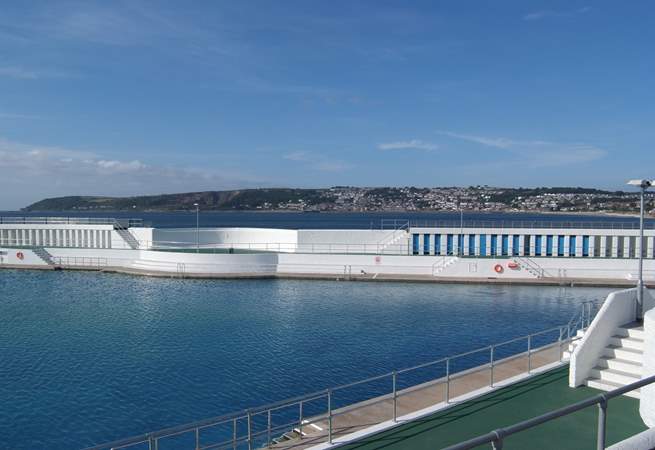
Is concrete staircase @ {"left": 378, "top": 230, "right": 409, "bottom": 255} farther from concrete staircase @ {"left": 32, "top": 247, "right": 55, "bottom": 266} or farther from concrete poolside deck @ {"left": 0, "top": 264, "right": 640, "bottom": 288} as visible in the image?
concrete staircase @ {"left": 32, "top": 247, "right": 55, "bottom": 266}

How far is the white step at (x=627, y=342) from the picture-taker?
459 inches

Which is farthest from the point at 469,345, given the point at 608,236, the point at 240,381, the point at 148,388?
the point at 608,236

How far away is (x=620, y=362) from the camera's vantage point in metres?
11.5

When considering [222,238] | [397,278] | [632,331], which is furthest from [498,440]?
[222,238]

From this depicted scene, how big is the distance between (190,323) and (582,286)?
28270 mm

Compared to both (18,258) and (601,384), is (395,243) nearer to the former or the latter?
(601,384)

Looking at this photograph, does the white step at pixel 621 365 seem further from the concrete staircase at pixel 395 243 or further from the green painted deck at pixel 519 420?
the concrete staircase at pixel 395 243

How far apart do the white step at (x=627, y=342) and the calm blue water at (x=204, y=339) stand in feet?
26.1

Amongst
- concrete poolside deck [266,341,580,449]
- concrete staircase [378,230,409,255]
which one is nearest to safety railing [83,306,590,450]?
concrete poolside deck [266,341,580,449]

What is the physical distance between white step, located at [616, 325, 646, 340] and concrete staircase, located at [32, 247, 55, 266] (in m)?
48.5

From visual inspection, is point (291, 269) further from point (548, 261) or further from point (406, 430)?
point (406, 430)

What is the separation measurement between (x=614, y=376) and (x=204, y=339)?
16707 millimetres

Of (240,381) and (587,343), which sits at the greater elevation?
(587,343)

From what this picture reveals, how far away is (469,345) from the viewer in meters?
22.4
